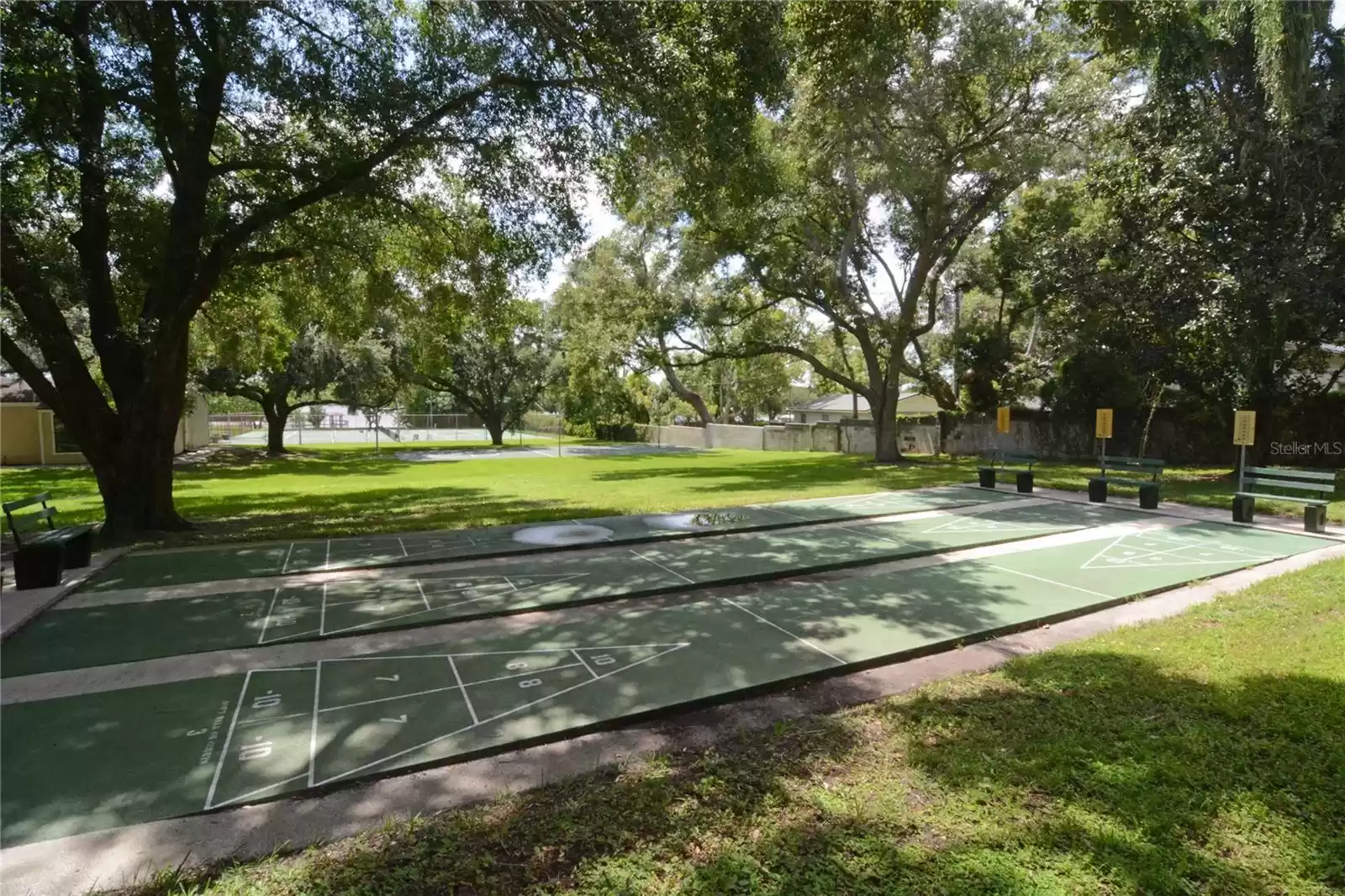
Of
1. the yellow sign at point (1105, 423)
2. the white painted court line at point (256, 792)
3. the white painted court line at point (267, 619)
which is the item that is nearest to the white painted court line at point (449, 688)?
the white painted court line at point (256, 792)

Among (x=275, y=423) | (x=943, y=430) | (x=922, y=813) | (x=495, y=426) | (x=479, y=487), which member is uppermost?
(x=275, y=423)

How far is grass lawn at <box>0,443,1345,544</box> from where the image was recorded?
12.1m

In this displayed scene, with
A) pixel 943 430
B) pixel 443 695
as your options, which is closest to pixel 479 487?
pixel 443 695

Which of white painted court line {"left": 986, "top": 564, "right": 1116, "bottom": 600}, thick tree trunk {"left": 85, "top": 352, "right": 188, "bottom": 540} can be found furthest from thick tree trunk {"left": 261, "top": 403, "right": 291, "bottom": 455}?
white painted court line {"left": 986, "top": 564, "right": 1116, "bottom": 600}

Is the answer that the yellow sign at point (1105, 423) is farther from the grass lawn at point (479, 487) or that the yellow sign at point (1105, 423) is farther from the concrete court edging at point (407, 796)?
the concrete court edging at point (407, 796)

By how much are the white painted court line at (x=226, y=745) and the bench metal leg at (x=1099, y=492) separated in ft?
45.4

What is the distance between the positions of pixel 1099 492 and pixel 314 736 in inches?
542

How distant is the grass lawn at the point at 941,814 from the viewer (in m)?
2.72

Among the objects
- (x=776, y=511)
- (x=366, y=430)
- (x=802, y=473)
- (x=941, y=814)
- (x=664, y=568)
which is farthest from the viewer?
(x=366, y=430)

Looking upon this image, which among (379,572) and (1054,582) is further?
(379,572)

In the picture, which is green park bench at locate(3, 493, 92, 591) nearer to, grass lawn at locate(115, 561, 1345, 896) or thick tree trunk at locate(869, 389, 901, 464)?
grass lawn at locate(115, 561, 1345, 896)

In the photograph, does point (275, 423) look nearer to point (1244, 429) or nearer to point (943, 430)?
Result: point (943, 430)

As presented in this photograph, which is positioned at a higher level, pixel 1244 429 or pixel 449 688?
pixel 1244 429

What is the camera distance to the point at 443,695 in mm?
4621
